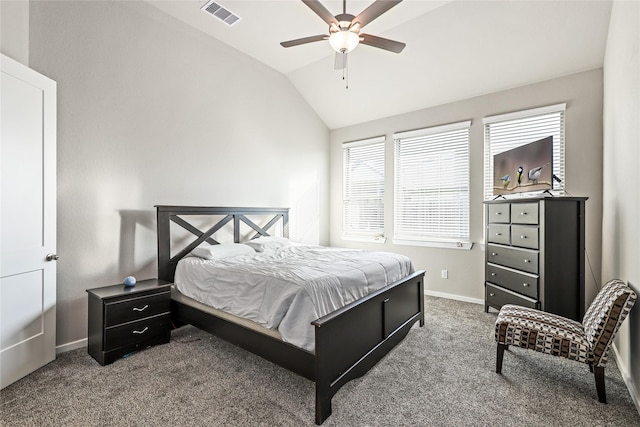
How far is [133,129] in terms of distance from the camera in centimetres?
325

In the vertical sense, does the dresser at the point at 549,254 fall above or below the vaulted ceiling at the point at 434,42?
below

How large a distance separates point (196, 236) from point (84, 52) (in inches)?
85.8

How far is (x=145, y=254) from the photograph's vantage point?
3355 millimetres

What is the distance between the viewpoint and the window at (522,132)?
3.74 m

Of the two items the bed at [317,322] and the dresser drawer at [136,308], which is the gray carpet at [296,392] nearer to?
the bed at [317,322]

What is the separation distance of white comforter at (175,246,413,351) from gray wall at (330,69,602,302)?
1635 millimetres

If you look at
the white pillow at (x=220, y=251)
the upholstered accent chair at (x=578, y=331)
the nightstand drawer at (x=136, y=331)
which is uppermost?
the white pillow at (x=220, y=251)

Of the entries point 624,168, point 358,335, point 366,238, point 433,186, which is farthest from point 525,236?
point 366,238

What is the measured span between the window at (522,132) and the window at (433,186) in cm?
28

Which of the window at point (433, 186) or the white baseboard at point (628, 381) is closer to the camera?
the white baseboard at point (628, 381)

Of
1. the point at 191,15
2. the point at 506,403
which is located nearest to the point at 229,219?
the point at 191,15

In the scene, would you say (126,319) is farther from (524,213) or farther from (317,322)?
(524,213)

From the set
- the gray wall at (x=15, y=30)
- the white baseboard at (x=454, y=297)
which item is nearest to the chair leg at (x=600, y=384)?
the white baseboard at (x=454, y=297)

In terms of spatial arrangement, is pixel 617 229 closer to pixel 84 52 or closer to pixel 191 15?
pixel 191 15
